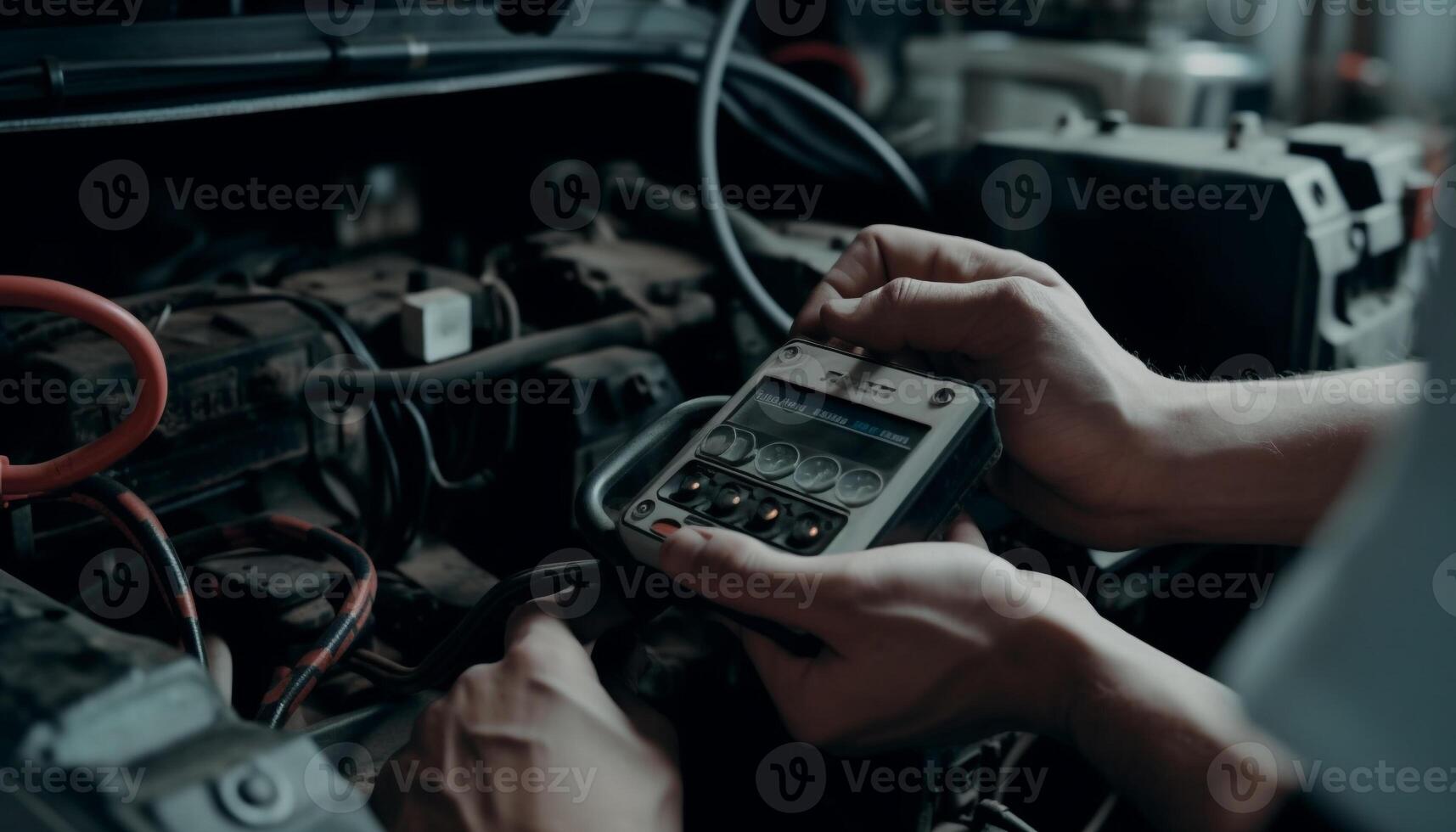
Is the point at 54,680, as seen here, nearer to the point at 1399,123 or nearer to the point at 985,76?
the point at 985,76

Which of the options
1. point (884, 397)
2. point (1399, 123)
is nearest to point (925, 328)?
point (884, 397)

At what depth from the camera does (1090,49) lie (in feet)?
5.31

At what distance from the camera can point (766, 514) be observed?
610 mm

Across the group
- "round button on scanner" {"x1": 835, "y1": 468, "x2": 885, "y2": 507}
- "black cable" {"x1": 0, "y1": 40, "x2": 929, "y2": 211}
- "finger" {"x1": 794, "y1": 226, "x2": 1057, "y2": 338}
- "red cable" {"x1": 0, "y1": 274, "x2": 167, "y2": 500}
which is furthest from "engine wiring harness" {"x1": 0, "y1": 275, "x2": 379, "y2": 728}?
"finger" {"x1": 794, "y1": 226, "x2": 1057, "y2": 338}

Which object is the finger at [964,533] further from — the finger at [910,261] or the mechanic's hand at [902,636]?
the finger at [910,261]

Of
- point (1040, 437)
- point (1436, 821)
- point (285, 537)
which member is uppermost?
point (1436, 821)

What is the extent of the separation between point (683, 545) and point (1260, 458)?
0.43 meters

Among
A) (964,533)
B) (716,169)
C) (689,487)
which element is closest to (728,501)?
(689,487)

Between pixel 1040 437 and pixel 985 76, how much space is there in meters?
0.96

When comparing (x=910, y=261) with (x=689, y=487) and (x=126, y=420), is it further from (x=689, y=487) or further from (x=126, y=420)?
(x=126, y=420)

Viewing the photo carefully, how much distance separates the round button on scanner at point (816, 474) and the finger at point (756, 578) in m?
0.06

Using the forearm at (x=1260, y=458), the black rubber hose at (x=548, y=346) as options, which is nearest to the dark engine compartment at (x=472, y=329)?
the black rubber hose at (x=548, y=346)

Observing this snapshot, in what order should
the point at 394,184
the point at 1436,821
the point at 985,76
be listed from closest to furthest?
1. the point at 1436,821
2. the point at 394,184
3. the point at 985,76

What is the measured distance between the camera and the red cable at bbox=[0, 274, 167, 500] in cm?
59
